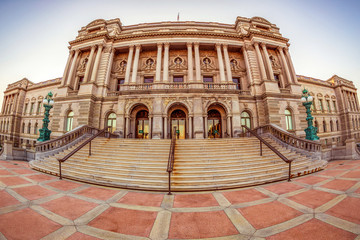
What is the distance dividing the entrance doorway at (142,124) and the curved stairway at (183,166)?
5769 millimetres

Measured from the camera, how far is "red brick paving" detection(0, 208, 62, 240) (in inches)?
84.1

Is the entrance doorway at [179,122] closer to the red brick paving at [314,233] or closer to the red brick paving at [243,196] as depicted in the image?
the red brick paving at [243,196]

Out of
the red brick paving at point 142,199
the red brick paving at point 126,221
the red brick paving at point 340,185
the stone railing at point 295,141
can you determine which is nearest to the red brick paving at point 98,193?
the red brick paving at point 142,199

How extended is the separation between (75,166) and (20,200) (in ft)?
10.3

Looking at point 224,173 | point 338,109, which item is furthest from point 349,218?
point 338,109

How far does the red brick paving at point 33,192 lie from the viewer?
3.59 metres

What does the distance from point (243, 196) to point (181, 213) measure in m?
2.10

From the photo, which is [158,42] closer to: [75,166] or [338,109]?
[75,166]

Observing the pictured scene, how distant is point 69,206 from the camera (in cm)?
316

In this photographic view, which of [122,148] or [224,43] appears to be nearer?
[122,148]

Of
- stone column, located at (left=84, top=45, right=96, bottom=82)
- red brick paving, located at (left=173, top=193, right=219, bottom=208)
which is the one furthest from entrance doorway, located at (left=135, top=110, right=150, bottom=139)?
red brick paving, located at (left=173, top=193, right=219, bottom=208)

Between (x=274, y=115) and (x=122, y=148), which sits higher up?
(x=274, y=115)

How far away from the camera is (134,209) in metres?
3.14

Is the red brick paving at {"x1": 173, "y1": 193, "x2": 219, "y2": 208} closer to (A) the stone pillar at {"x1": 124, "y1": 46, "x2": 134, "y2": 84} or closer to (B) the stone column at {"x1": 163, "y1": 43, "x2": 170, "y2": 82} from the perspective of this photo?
(B) the stone column at {"x1": 163, "y1": 43, "x2": 170, "y2": 82}
